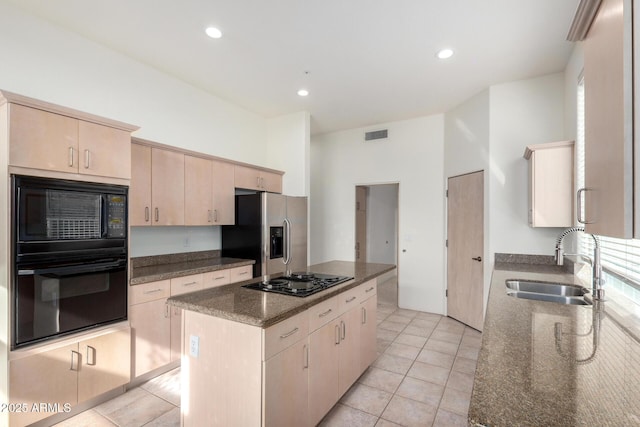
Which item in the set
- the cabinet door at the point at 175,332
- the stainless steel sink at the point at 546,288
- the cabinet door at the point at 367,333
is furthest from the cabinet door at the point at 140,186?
the stainless steel sink at the point at 546,288

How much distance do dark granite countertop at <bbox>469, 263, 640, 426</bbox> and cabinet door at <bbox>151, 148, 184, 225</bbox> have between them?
3.03m

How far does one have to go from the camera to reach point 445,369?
9.68ft

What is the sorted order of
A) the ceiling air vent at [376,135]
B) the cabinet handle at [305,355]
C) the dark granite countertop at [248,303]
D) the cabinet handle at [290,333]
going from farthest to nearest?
the ceiling air vent at [376,135]
the cabinet handle at [305,355]
the cabinet handle at [290,333]
the dark granite countertop at [248,303]

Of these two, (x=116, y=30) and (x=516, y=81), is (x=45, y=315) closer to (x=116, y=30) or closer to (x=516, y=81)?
(x=116, y=30)

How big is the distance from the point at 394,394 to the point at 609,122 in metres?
2.44

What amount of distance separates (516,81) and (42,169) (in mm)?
4668

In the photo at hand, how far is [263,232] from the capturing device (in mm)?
3773

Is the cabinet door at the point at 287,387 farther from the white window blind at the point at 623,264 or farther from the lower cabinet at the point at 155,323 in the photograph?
the white window blind at the point at 623,264

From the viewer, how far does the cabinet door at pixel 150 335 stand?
8.55ft

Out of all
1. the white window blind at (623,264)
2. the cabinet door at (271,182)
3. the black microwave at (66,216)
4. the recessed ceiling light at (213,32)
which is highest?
the recessed ceiling light at (213,32)

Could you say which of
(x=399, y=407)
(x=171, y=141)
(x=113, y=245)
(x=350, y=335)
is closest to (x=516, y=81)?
(x=350, y=335)

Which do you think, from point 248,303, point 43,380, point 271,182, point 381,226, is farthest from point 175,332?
point 381,226

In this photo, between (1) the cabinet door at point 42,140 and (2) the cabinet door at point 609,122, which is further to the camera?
(1) the cabinet door at point 42,140

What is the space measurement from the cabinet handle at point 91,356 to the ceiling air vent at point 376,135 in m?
4.60
